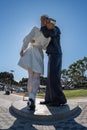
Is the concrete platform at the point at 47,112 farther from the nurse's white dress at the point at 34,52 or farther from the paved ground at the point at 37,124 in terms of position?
the nurse's white dress at the point at 34,52

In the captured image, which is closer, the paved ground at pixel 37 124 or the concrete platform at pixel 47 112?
the paved ground at pixel 37 124

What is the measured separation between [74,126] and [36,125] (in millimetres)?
808

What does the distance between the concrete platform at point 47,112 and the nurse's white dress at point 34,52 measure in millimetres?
960

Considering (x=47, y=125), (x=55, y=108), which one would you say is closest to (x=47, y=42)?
(x=55, y=108)

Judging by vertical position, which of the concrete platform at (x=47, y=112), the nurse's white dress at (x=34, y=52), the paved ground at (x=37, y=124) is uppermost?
the nurse's white dress at (x=34, y=52)

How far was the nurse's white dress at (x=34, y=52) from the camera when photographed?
7.51 meters

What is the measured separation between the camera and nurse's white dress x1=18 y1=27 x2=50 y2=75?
751 centimetres

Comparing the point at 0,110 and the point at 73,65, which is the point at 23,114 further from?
the point at 73,65

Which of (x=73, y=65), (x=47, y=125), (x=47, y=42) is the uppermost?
(x=73, y=65)

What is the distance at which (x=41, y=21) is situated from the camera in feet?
26.1

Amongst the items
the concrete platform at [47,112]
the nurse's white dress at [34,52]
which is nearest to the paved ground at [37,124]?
the concrete platform at [47,112]

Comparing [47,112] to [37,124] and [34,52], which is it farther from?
[34,52]

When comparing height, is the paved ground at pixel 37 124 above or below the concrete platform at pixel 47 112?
below

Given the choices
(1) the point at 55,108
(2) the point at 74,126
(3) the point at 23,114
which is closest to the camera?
(2) the point at 74,126
